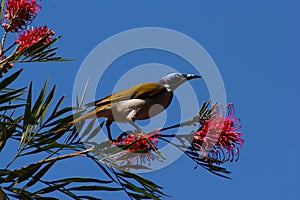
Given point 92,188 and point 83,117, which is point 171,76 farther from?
point 92,188

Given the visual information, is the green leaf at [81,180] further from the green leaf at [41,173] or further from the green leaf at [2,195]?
the green leaf at [2,195]

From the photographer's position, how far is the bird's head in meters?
3.66

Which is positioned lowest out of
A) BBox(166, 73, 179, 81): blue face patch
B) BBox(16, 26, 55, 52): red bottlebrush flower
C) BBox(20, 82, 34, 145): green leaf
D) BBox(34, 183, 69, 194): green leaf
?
BBox(34, 183, 69, 194): green leaf

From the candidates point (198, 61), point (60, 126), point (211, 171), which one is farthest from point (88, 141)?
point (198, 61)

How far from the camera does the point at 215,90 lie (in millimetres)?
2652

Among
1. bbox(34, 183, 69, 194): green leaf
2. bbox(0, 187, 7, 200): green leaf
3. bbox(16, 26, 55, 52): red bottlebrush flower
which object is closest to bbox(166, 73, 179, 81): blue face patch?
bbox(16, 26, 55, 52): red bottlebrush flower

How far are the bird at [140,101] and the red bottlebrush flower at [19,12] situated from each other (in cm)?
68

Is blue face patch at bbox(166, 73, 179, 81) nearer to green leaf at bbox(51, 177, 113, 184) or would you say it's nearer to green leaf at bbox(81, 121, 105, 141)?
green leaf at bbox(81, 121, 105, 141)

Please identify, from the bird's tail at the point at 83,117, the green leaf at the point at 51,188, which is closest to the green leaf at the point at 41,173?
the green leaf at the point at 51,188

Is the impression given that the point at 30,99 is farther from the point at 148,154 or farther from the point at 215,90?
the point at 215,90

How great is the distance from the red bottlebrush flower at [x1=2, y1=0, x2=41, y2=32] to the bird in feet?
2.24

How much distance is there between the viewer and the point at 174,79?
379 cm

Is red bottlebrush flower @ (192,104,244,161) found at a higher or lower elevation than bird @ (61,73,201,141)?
lower

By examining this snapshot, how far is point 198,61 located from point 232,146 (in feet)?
2.91
